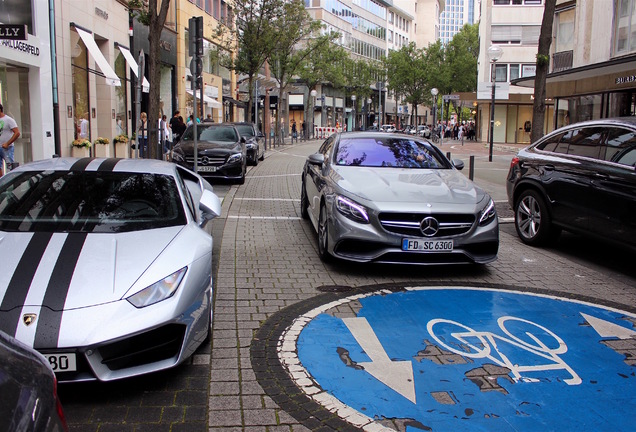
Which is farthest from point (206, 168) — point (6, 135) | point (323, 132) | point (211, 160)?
point (323, 132)

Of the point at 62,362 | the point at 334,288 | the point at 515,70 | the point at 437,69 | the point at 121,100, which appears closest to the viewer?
the point at 62,362

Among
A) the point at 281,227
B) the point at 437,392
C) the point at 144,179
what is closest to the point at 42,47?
the point at 281,227

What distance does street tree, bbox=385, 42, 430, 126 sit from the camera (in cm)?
7575

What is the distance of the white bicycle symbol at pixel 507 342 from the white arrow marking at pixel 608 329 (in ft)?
1.59

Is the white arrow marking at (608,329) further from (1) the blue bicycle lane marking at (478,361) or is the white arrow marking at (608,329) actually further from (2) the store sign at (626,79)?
(2) the store sign at (626,79)

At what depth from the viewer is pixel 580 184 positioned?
7.66 meters

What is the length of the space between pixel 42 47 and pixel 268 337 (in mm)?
15839

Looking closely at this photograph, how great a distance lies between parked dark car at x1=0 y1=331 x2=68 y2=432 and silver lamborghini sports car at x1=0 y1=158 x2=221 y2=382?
4.99ft

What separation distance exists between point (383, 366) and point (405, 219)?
247 centimetres

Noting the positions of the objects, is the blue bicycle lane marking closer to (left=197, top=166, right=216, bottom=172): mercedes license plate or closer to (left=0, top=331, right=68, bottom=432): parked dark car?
(left=0, top=331, right=68, bottom=432): parked dark car

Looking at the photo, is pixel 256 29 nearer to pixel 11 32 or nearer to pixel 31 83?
pixel 31 83

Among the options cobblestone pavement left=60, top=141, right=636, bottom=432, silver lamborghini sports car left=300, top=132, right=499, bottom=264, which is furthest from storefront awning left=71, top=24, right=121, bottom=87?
silver lamborghini sports car left=300, top=132, right=499, bottom=264

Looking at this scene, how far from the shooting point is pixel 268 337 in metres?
4.89

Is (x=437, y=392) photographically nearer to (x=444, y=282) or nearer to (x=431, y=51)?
(x=444, y=282)
